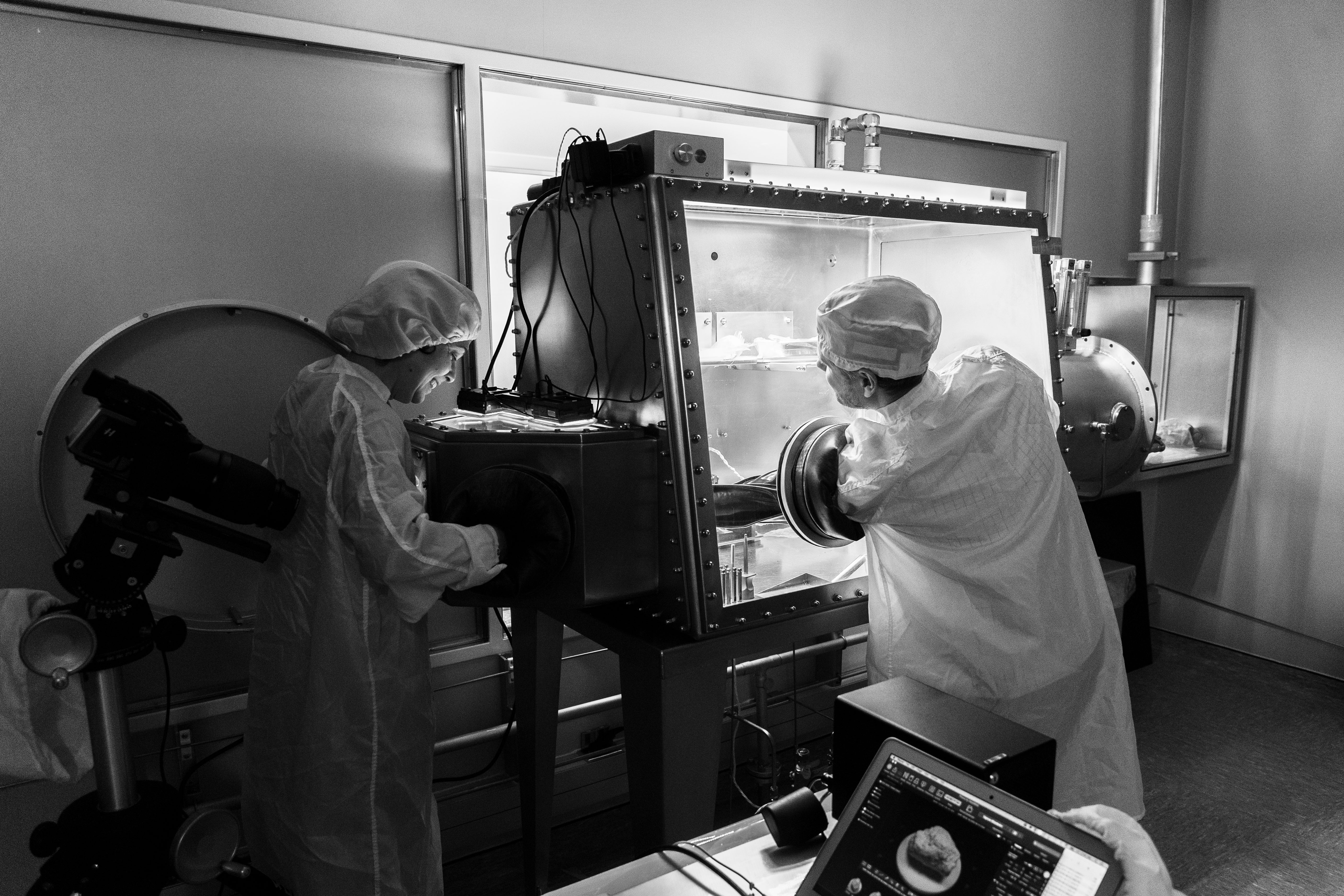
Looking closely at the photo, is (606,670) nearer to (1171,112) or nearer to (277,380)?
(277,380)

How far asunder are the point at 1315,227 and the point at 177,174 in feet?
11.7

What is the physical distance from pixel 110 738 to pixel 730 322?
1.34 m

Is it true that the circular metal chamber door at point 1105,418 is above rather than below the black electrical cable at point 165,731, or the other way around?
above

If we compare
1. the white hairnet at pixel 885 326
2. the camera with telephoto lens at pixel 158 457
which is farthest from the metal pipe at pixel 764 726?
the camera with telephoto lens at pixel 158 457

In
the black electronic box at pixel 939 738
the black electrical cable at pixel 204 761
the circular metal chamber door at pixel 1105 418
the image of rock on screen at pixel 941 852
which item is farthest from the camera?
the circular metal chamber door at pixel 1105 418

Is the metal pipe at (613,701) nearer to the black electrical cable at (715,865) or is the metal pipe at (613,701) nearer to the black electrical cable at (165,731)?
the black electrical cable at (165,731)

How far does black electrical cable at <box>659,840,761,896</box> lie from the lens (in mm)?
1007

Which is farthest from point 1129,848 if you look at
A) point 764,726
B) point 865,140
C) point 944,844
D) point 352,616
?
point 865,140

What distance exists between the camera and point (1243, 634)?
3.56m

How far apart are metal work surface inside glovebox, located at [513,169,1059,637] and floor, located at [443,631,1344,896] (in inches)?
39.0

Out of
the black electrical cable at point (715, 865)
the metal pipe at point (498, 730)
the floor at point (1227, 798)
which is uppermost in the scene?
the black electrical cable at point (715, 865)

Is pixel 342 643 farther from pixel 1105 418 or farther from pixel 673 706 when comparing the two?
pixel 1105 418

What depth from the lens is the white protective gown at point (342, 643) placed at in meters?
1.50

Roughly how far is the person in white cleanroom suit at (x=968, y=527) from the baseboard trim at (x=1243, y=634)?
87.5 inches
